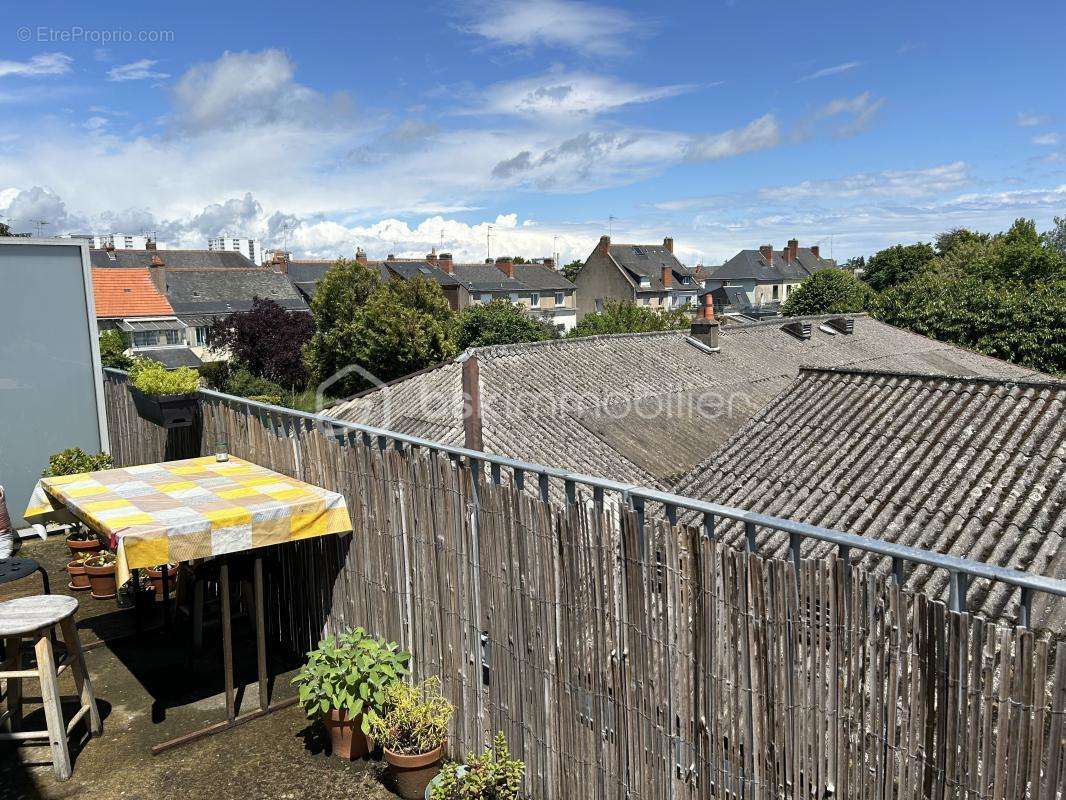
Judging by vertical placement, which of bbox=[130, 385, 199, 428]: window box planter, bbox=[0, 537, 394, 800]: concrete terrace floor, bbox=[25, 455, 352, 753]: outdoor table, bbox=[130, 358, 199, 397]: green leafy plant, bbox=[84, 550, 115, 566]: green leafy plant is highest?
bbox=[130, 358, 199, 397]: green leafy plant

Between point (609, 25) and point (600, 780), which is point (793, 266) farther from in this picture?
point (600, 780)

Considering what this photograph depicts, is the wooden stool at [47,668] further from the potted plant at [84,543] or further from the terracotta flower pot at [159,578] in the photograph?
the potted plant at [84,543]

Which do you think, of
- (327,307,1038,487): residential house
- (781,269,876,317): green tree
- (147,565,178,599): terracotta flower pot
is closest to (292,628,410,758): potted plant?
(147,565,178,599): terracotta flower pot

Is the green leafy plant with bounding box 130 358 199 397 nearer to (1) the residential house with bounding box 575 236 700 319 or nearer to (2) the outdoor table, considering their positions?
(2) the outdoor table

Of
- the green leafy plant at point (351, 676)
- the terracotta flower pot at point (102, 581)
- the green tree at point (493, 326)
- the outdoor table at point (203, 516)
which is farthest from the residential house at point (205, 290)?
the green leafy plant at point (351, 676)

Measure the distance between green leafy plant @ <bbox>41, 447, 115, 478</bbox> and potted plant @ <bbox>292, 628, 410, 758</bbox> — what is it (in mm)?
5004

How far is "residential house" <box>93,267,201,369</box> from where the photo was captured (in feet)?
124

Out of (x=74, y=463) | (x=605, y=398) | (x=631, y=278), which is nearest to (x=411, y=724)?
(x=74, y=463)

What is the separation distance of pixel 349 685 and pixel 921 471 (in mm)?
5957

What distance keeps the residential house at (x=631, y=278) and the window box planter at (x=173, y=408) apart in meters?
53.2

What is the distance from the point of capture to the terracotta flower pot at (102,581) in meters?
6.84

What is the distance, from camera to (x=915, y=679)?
90.4 inches

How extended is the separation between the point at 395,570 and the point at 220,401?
9.55 feet

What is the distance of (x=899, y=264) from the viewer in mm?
66688
